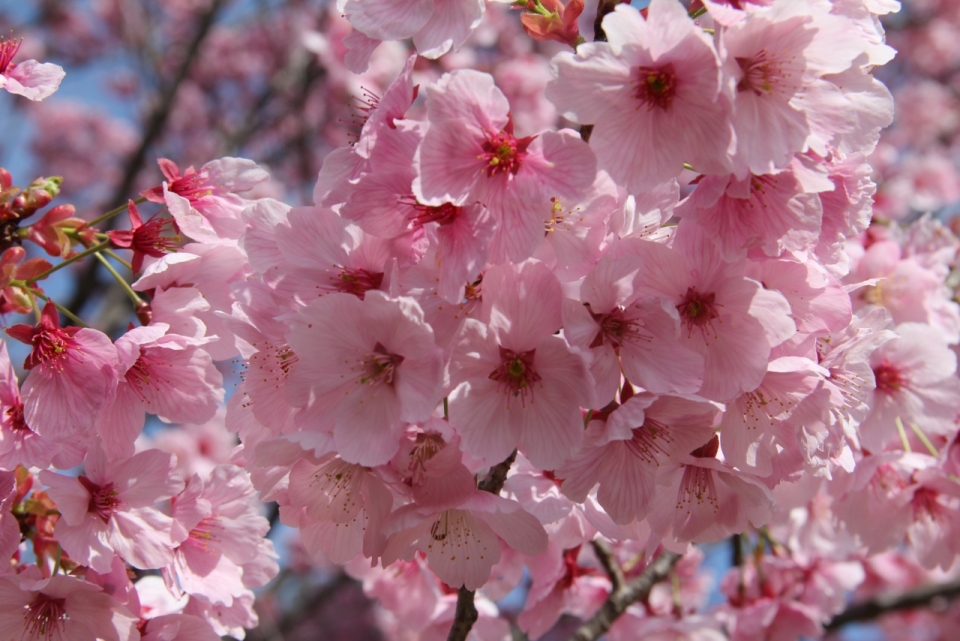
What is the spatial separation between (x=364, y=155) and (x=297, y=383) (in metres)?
0.47

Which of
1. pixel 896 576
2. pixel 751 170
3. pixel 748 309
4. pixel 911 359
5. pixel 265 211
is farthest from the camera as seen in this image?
pixel 896 576

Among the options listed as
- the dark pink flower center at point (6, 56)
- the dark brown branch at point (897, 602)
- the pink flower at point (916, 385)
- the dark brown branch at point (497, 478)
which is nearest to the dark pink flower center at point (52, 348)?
the dark pink flower center at point (6, 56)

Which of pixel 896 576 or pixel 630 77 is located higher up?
pixel 630 77

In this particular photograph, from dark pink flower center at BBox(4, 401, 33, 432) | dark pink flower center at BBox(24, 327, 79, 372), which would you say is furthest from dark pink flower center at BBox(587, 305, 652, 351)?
dark pink flower center at BBox(4, 401, 33, 432)

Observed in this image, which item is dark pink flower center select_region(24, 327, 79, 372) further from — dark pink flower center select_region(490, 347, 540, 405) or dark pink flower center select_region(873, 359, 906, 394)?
dark pink flower center select_region(873, 359, 906, 394)

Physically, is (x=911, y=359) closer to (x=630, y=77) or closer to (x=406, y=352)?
(x=630, y=77)

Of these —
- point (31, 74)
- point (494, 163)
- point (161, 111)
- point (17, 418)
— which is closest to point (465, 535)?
point (494, 163)

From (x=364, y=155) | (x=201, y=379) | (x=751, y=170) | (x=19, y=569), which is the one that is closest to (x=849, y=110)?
(x=751, y=170)

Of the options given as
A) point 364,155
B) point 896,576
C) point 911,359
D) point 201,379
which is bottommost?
point 896,576

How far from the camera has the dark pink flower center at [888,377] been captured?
89.0 inches

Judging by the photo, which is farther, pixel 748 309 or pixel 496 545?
pixel 496 545

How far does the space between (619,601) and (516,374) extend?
58.4 inches

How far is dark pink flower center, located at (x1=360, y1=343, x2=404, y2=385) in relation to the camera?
5.01 ft

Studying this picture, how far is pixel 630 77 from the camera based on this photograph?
1.46 meters
